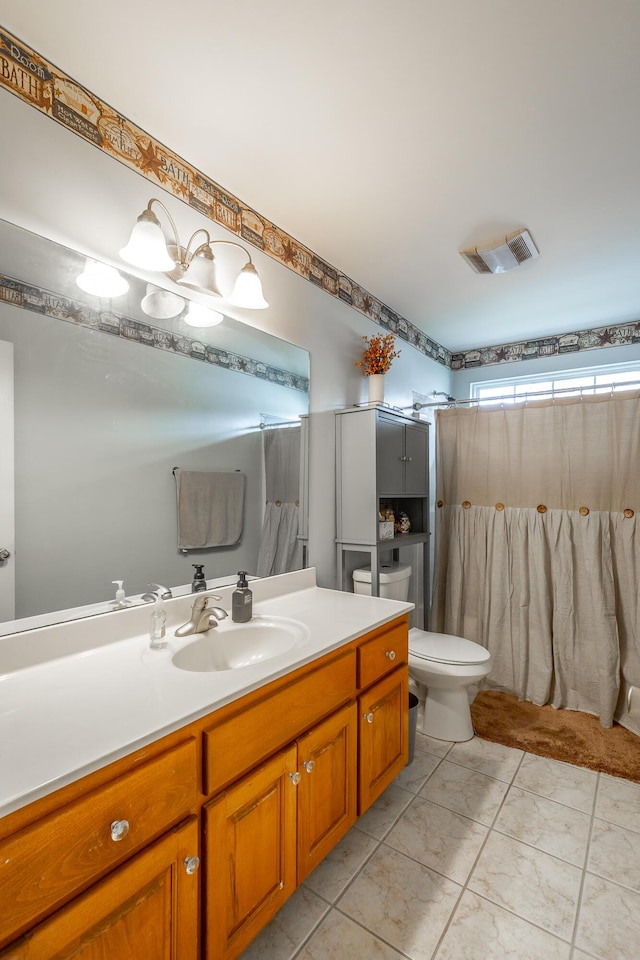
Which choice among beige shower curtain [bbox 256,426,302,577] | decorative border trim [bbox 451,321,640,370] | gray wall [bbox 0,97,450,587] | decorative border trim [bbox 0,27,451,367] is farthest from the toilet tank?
decorative border trim [bbox 451,321,640,370]

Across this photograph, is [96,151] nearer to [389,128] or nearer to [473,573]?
[389,128]

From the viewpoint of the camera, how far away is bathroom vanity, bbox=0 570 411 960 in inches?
29.1

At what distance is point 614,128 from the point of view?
5.06ft

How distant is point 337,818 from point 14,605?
116 centimetres

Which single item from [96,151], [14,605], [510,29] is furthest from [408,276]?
[14,605]

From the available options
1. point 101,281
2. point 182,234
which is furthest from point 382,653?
point 182,234

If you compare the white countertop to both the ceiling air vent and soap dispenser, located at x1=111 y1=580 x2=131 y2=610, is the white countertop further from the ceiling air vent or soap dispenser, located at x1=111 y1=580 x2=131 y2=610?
the ceiling air vent

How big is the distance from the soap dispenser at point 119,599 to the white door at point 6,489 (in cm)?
27

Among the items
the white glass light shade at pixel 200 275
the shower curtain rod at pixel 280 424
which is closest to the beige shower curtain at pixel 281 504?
the shower curtain rod at pixel 280 424

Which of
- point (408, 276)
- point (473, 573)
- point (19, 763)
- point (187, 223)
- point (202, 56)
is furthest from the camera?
point (473, 573)

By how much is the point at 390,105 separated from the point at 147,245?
35.7 inches

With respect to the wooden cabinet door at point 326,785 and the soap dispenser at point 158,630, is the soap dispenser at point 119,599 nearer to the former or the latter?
the soap dispenser at point 158,630

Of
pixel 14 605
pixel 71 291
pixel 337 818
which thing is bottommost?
pixel 337 818

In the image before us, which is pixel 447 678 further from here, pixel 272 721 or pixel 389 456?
pixel 272 721
